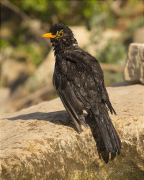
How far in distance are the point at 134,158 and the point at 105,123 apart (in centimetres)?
77

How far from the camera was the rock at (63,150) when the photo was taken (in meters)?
3.19

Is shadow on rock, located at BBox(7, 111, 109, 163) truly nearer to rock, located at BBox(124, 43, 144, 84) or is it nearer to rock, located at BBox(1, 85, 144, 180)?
rock, located at BBox(1, 85, 144, 180)

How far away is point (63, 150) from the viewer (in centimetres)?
358

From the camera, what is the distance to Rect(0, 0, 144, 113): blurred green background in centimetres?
1168

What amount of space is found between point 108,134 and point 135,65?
10.9 feet

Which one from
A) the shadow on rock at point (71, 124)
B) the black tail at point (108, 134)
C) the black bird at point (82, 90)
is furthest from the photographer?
the shadow on rock at point (71, 124)

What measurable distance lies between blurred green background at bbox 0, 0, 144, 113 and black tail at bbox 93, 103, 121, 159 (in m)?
7.49

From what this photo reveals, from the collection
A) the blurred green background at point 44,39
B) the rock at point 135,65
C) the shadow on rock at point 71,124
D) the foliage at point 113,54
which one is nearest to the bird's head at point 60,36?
the shadow on rock at point 71,124

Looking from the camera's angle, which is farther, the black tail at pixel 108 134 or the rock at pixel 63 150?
the black tail at pixel 108 134

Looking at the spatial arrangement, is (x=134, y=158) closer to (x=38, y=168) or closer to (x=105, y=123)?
(x=105, y=123)

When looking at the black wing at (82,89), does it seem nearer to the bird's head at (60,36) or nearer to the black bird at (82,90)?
the black bird at (82,90)

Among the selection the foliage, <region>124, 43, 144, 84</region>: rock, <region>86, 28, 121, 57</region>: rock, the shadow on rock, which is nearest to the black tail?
the shadow on rock

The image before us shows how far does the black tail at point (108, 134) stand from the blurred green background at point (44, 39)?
7.49 m

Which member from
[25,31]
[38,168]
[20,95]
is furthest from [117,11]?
[38,168]
